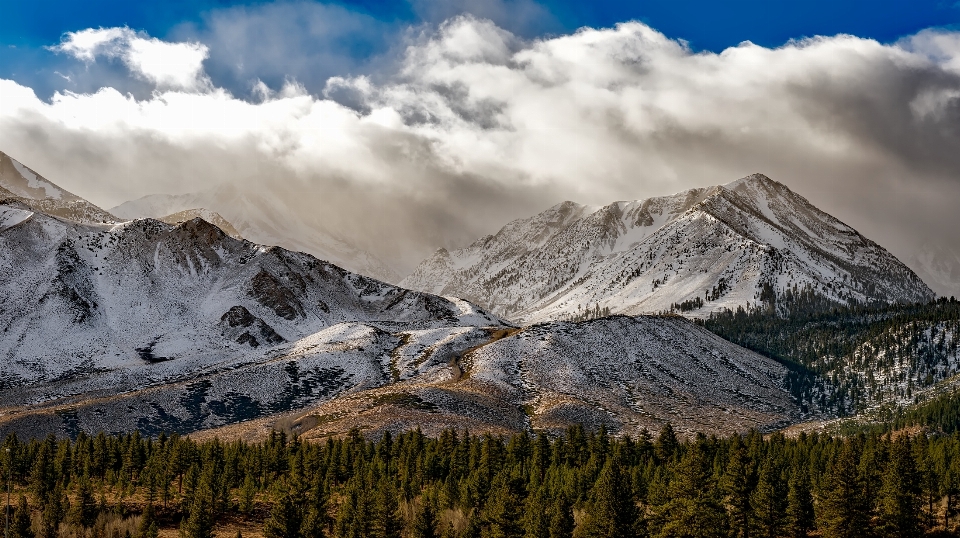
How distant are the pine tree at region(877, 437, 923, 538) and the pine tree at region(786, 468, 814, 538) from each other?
6604 millimetres

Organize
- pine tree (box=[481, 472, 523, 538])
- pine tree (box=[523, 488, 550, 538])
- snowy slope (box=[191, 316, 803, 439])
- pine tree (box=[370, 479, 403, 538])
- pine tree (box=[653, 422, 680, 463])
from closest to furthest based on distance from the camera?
pine tree (box=[523, 488, 550, 538]) < pine tree (box=[370, 479, 403, 538]) < pine tree (box=[481, 472, 523, 538]) < pine tree (box=[653, 422, 680, 463]) < snowy slope (box=[191, 316, 803, 439])

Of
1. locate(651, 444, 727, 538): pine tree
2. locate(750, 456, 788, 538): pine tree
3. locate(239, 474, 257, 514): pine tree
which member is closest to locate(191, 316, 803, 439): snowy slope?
locate(239, 474, 257, 514): pine tree

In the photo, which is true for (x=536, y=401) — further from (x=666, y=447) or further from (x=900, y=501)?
(x=900, y=501)

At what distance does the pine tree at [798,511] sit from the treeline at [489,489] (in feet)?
0.47

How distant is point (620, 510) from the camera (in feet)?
228

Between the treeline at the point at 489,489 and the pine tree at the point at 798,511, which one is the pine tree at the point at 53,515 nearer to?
the treeline at the point at 489,489

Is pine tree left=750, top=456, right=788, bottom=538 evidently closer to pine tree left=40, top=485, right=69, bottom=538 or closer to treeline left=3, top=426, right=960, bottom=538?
treeline left=3, top=426, right=960, bottom=538

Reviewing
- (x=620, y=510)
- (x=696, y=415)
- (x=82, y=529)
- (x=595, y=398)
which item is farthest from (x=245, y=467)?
(x=696, y=415)

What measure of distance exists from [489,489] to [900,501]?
42.1m

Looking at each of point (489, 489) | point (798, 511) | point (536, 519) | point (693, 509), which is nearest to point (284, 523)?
point (536, 519)

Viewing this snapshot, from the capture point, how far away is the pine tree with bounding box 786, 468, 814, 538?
80.2 metres

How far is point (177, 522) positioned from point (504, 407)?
79814mm

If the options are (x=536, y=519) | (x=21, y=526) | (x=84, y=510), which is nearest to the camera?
(x=21, y=526)

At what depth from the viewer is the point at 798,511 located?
80.2 m
